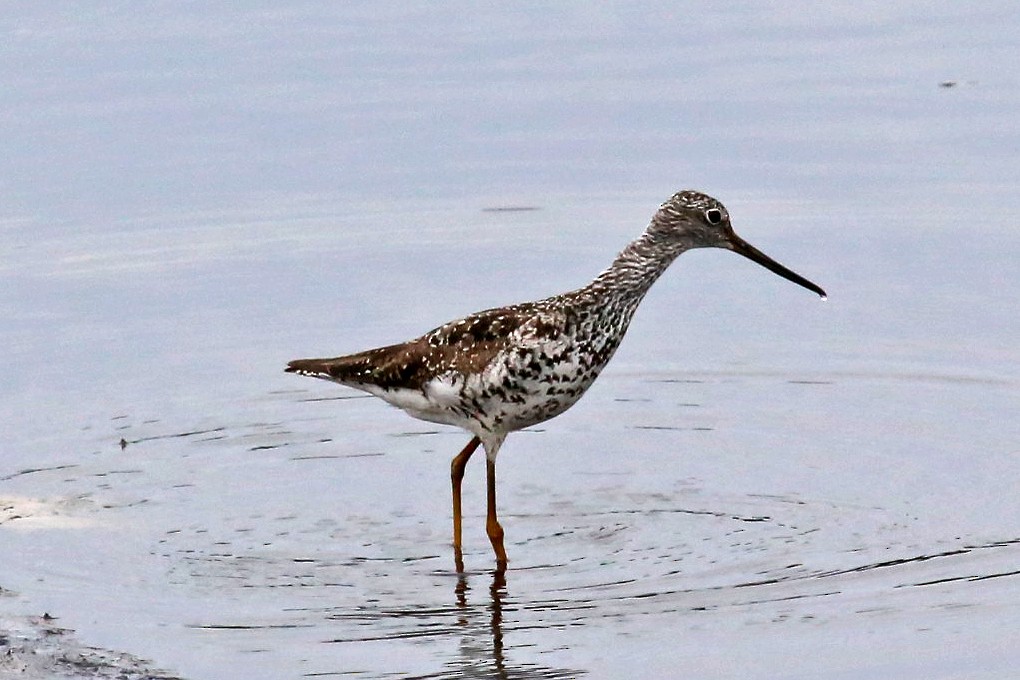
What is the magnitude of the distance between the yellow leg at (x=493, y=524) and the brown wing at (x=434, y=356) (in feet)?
1.99

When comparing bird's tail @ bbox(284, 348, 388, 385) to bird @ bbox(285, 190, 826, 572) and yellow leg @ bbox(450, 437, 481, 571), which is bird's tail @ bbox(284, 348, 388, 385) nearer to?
bird @ bbox(285, 190, 826, 572)

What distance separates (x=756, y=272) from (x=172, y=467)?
15.9ft

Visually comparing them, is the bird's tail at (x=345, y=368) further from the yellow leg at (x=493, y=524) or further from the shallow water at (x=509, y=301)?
the yellow leg at (x=493, y=524)

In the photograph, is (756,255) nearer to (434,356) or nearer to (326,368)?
(434,356)

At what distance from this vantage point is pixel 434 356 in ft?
37.3

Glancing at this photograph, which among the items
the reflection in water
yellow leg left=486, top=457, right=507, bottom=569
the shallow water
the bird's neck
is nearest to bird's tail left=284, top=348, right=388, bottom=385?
the shallow water

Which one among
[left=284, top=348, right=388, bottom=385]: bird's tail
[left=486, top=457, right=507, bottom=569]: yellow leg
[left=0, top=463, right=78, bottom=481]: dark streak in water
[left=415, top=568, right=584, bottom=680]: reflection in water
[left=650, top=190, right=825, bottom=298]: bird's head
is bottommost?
[left=415, top=568, right=584, bottom=680]: reflection in water

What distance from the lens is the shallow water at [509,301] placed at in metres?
9.89

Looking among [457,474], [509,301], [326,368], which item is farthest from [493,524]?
[509,301]

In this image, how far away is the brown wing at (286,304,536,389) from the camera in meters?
11.1

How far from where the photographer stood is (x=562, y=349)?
10.9 m

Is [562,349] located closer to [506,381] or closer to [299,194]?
[506,381]

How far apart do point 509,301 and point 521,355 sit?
3.16 metres

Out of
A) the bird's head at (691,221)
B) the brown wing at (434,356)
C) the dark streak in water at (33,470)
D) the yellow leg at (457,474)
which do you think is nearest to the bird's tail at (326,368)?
the brown wing at (434,356)
